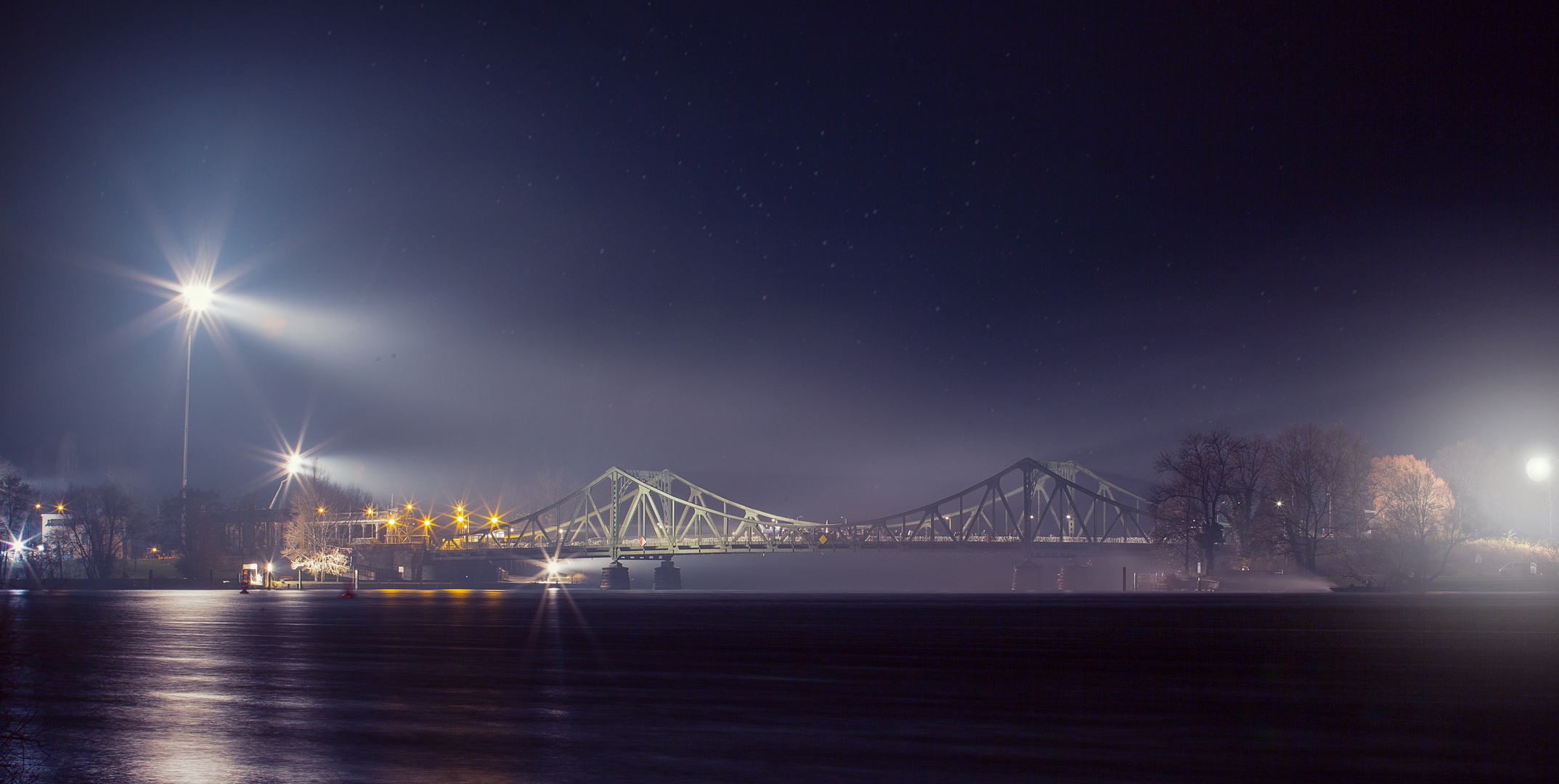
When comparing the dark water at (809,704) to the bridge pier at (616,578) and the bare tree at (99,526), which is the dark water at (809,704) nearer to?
the bridge pier at (616,578)

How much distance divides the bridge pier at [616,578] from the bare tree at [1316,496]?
78796 mm

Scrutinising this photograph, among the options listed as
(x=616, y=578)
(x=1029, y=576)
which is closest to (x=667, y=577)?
(x=616, y=578)

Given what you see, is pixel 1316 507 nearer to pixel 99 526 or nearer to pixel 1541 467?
pixel 1541 467

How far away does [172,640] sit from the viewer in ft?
70.1

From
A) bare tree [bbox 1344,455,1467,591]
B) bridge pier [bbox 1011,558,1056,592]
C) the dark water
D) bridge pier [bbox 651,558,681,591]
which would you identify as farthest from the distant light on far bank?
bridge pier [bbox 651,558,681,591]

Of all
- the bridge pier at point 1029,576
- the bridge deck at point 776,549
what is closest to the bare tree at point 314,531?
the bridge deck at point 776,549

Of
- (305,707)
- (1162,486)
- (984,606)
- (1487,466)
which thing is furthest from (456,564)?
(305,707)

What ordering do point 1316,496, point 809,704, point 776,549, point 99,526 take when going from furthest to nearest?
point 776,549
point 99,526
point 1316,496
point 809,704

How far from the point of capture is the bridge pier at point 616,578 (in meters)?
121

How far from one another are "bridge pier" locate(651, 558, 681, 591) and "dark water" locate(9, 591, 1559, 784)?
117m

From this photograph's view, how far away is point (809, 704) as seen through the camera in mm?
10781

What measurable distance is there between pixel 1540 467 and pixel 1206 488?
2374 cm

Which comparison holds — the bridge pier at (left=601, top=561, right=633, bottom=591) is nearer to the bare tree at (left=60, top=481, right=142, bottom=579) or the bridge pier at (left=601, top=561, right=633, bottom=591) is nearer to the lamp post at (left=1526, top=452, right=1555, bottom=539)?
the bare tree at (left=60, top=481, right=142, bottom=579)

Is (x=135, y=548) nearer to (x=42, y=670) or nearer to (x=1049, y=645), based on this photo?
(x=42, y=670)
